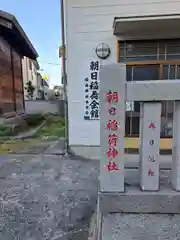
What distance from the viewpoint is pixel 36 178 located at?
4316 millimetres

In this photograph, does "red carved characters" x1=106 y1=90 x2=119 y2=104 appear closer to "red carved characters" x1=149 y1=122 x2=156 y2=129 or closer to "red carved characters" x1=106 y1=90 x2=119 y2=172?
"red carved characters" x1=106 y1=90 x2=119 y2=172

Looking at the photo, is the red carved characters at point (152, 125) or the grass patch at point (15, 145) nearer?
the red carved characters at point (152, 125)

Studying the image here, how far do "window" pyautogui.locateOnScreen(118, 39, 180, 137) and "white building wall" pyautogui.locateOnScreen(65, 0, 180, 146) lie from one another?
0.37 metres

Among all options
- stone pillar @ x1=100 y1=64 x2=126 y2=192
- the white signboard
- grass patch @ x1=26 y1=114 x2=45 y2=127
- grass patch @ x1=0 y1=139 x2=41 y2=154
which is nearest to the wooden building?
grass patch @ x1=26 y1=114 x2=45 y2=127

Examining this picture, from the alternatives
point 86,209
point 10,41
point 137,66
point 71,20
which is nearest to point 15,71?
point 10,41

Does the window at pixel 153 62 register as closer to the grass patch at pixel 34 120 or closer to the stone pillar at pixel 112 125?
the stone pillar at pixel 112 125

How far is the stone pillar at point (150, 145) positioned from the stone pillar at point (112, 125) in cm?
18

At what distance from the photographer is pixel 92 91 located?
544cm

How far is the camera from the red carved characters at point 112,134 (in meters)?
1.91

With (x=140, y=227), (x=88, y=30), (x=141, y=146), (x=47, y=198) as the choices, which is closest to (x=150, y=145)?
(x=141, y=146)

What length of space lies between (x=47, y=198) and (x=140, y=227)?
72.5 inches

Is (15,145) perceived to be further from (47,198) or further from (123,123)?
(123,123)

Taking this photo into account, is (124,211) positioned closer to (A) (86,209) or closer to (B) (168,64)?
(A) (86,209)

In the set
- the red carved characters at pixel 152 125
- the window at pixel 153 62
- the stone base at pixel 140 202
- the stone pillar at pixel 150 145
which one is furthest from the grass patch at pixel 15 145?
the red carved characters at pixel 152 125
